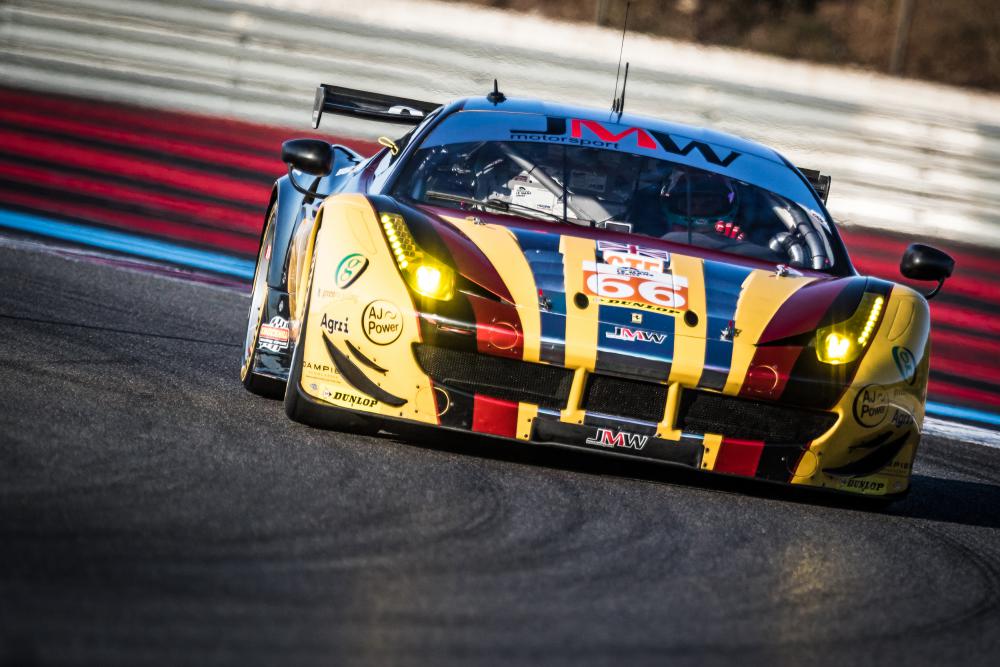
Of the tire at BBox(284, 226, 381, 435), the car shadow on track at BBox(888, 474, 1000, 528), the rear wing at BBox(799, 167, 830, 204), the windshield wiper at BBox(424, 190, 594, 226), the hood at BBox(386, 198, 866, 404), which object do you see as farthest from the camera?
the rear wing at BBox(799, 167, 830, 204)

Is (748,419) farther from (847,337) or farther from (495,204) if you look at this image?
(495,204)

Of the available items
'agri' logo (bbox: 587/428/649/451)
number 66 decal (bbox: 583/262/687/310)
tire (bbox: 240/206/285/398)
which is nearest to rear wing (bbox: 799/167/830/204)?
number 66 decal (bbox: 583/262/687/310)

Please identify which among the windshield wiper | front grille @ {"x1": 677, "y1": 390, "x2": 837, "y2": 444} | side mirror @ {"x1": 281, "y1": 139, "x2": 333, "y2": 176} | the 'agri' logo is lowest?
the 'agri' logo

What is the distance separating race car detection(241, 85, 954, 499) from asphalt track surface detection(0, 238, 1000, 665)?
213mm

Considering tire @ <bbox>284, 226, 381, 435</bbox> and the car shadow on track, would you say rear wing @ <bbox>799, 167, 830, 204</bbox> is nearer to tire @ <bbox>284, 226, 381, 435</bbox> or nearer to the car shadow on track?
the car shadow on track

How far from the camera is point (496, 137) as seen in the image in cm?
645

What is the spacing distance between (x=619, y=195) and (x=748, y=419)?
1.36 m

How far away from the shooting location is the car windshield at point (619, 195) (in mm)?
6141

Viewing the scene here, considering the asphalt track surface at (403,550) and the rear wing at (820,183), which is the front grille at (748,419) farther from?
the rear wing at (820,183)

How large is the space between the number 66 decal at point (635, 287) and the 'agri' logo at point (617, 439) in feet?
1.41

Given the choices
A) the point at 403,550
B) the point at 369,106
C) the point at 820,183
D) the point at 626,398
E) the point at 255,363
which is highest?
the point at 369,106

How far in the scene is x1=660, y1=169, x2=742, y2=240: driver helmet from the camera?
626 centimetres

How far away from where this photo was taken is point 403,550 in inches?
160

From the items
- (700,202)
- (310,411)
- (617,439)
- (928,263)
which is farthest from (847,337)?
(310,411)
